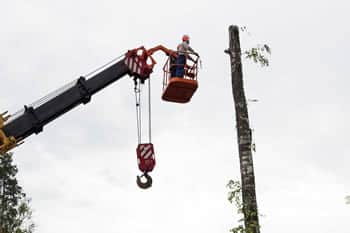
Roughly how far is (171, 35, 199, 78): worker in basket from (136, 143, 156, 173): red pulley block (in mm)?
2096

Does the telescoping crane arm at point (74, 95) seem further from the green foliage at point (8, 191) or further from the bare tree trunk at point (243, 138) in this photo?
the green foliage at point (8, 191)

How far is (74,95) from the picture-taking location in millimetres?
14102

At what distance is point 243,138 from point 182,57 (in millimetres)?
3620

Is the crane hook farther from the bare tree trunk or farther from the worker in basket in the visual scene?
the worker in basket

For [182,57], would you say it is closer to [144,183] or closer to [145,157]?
[145,157]

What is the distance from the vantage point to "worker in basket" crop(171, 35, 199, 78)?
13281 mm

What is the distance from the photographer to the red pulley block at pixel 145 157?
1235 centimetres

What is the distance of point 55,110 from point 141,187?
367cm

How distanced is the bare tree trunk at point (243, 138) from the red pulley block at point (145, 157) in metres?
2.51

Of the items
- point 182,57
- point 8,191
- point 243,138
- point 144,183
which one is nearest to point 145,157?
point 144,183

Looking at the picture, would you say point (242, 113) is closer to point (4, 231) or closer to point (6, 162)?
point (4, 231)

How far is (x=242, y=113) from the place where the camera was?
11234 mm

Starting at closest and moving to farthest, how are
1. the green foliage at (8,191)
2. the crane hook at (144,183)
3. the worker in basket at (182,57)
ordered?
the crane hook at (144,183) < the worker in basket at (182,57) < the green foliage at (8,191)

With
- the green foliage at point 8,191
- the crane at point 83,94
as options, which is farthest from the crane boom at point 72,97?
the green foliage at point 8,191
